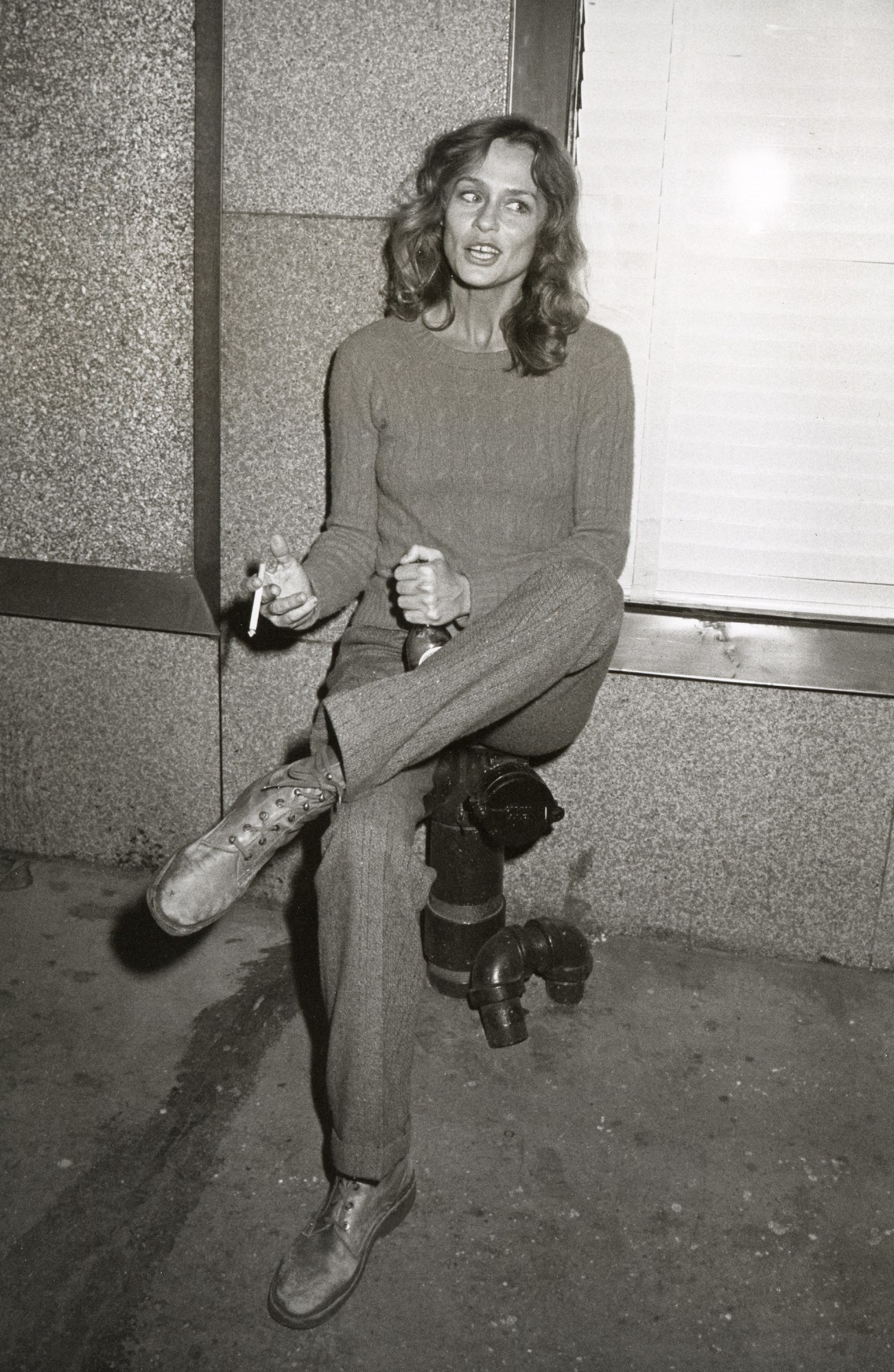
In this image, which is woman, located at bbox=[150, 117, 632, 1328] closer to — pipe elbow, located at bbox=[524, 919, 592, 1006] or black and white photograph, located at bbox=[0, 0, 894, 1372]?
black and white photograph, located at bbox=[0, 0, 894, 1372]

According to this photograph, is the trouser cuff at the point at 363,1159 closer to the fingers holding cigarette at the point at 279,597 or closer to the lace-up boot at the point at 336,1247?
the lace-up boot at the point at 336,1247

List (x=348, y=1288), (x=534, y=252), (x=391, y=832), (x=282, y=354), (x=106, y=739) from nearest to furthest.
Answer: (x=348, y=1288) < (x=391, y=832) < (x=534, y=252) < (x=282, y=354) < (x=106, y=739)

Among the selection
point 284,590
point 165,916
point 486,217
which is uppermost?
point 486,217

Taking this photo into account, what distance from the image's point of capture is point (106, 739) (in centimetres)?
346

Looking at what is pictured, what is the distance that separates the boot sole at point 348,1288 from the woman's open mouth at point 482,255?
6.76ft

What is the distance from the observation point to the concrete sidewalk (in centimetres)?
A: 194

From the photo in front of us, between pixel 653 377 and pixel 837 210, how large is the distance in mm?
588

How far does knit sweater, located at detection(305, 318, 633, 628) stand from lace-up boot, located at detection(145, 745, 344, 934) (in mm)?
555

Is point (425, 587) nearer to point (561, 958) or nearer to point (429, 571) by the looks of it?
point (429, 571)

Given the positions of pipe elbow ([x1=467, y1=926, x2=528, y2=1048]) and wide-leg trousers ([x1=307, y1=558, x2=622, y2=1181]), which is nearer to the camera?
wide-leg trousers ([x1=307, y1=558, x2=622, y2=1181])

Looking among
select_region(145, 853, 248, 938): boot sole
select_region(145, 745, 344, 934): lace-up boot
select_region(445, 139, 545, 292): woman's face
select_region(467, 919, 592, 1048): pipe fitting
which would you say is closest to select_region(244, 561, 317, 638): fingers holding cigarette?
select_region(145, 745, 344, 934): lace-up boot

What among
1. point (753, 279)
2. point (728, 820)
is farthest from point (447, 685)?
point (753, 279)

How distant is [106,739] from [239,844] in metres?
1.50

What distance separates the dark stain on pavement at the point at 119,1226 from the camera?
1.91m
